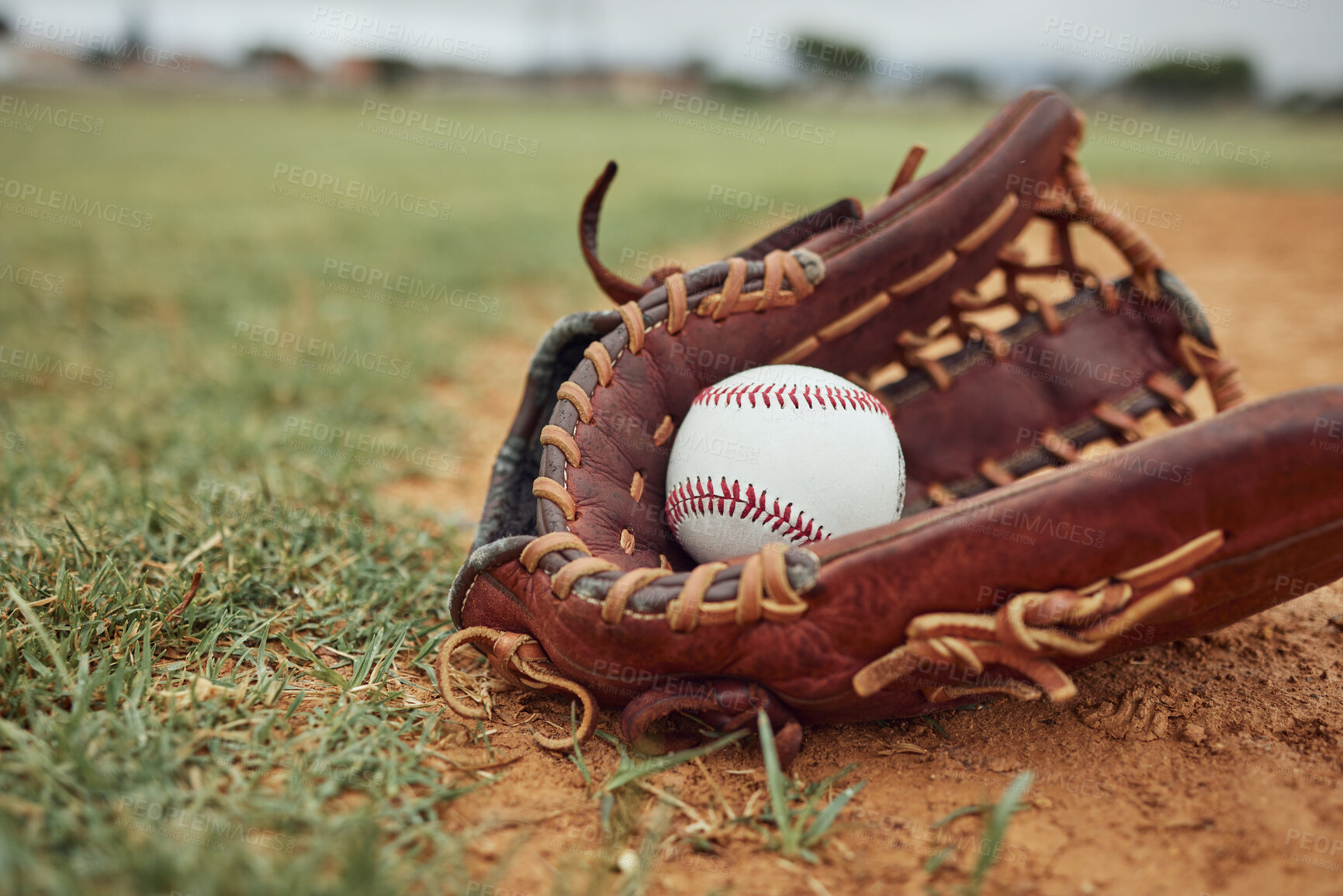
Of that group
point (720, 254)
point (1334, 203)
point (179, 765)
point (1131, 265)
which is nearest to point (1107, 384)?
point (1131, 265)

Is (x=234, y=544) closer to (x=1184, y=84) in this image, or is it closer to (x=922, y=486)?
(x=922, y=486)

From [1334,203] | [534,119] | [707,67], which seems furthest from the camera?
[707,67]

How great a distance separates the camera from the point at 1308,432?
126 cm

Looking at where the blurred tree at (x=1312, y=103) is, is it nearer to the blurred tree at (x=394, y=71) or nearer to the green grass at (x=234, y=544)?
the green grass at (x=234, y=544)

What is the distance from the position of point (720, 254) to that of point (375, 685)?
5.00 metres

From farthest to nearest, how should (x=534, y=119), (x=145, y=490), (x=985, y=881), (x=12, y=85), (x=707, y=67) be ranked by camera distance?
1. (x=707, y=67)
2. (x=12, y=85)
3. (x=534, y=119)
4. (x=145, y=490)
5. (x=985, y=881)

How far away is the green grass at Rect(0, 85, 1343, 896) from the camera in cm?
115

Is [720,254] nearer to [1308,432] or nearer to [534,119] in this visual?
[1308,432]

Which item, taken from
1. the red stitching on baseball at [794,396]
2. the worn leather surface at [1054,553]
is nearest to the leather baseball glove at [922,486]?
the worn leather surface at [1054,553]

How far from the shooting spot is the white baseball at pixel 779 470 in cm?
166

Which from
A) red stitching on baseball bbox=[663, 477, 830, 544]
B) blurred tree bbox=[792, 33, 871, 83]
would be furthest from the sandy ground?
blurred tree bbox=[792, 33, 871, 83]

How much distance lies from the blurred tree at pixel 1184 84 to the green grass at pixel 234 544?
133 ft

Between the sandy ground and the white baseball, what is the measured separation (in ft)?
1.28

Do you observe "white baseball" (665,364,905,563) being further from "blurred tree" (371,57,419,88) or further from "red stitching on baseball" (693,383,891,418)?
"blurred tree" (371,57,419,88)
